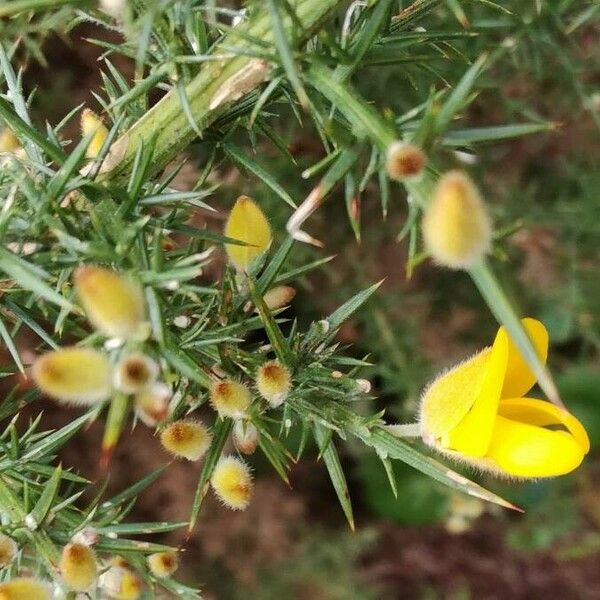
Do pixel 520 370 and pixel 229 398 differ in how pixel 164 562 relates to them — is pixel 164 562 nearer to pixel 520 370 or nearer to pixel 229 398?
pixel 229 398

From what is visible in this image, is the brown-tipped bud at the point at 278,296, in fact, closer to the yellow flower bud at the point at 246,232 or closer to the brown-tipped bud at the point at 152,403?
the yellow flower bud at the point at 246,232

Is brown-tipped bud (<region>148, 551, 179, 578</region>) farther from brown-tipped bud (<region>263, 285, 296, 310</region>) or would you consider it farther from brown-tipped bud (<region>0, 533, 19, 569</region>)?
brown-tipped bud (<region>263, 285, 296, 310</region>)

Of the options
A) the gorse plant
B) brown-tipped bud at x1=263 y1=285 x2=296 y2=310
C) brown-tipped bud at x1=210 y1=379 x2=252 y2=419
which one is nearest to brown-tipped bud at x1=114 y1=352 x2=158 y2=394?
the gorse plant

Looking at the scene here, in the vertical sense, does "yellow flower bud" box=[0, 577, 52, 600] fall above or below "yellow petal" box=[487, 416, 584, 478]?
above

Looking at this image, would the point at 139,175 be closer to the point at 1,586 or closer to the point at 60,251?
the point at 60,251

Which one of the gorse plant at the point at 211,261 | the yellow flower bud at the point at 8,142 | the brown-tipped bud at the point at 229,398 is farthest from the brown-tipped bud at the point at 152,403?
the yellow flower bud at the point at 8,142

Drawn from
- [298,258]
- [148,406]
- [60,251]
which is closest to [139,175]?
[60,251]

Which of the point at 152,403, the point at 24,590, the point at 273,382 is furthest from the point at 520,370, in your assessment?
the point at 24,590
